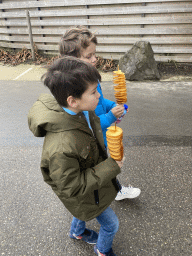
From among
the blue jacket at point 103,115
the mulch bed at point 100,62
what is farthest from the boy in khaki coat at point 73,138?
the mulch bed at point 100,62

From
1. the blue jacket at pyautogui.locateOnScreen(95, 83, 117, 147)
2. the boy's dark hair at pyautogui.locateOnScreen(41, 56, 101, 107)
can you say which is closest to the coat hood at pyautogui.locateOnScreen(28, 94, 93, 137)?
the boy's dark hair at pyautogui.locateOnScreen(41, 56, 101, 107)

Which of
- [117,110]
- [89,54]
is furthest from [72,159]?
[89,54]

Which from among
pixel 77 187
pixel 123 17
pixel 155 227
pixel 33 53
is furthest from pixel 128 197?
pixel 33 53

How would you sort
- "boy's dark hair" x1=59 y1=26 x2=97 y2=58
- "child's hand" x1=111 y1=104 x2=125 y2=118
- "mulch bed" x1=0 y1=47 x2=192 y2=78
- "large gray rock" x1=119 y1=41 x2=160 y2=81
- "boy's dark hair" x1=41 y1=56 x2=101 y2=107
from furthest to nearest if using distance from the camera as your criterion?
"mulch bed" x1=0 y1=47 x2=192 y2=78 < "large gray rock" x1=119 y1=41 x2=160 y2=81 < "child's hand" x1=111 y1=104 x2=125 y2=118 < "boy's dark hair" x1=59 y1=26 x2=97 y2=58 < "boy's dark hair" x1=41 y1=56 x2=101 y2=107

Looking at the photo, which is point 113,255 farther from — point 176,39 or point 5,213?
point 176,39

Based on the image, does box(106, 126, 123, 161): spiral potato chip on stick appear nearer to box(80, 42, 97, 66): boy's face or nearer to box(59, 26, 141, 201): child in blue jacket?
box(59, 26, 141, 201): child in blue jacket

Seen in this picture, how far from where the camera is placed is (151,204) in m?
2.50

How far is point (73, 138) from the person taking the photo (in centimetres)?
133

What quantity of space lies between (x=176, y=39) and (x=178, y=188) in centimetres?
565

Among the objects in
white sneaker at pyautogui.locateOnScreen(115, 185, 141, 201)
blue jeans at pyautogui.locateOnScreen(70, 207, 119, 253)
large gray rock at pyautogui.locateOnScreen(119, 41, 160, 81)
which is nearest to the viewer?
blue jeans at pyautogui.locateOnScreen(70, 207, 119, 253)

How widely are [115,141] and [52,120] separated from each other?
420mm

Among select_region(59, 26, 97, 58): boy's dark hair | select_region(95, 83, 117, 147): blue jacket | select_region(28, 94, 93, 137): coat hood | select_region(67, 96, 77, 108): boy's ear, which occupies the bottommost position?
select_region(95, 83, 117, 147): blue jacket

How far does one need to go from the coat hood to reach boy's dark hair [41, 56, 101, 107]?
13 cm

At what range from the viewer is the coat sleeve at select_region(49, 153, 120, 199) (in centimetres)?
128
